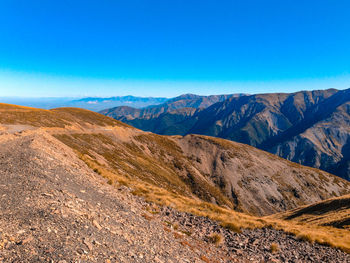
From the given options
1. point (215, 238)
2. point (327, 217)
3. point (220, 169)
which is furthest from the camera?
point (220, 169)

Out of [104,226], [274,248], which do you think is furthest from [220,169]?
[104,226]

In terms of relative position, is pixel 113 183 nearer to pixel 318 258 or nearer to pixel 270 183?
pixel 318 258

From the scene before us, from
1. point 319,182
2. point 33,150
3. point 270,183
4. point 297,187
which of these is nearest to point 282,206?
point 270,183

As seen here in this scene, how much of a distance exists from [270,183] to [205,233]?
103 m

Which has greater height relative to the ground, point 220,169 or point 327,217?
point 327,217

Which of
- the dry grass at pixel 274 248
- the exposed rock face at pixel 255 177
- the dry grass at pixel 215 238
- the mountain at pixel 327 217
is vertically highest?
the dry grass at pixel 215 238

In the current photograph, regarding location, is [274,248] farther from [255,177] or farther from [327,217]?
[255,177]

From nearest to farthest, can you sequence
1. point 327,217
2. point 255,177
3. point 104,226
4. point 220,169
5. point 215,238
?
point 104,226, point 215,238, point 327,217, point 255,177, point 220,169

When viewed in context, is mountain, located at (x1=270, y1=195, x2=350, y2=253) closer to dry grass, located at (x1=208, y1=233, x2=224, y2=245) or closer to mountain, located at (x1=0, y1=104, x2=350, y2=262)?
mountain, located at (x1=0, y1=104, x2=350, y2=262)

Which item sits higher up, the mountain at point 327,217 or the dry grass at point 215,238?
the dry grass at point 215,238

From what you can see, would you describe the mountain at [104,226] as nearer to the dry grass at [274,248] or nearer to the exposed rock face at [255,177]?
the dry grass at [274,248]

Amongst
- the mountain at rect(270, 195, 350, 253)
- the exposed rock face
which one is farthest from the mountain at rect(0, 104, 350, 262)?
the exposed rock face

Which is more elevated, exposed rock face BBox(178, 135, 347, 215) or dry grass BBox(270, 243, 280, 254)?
dry grass BBox(270, 243, 280, 254)

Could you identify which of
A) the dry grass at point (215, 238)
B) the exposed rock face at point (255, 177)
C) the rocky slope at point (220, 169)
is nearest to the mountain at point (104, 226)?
the dry grass at point (215, 238)
